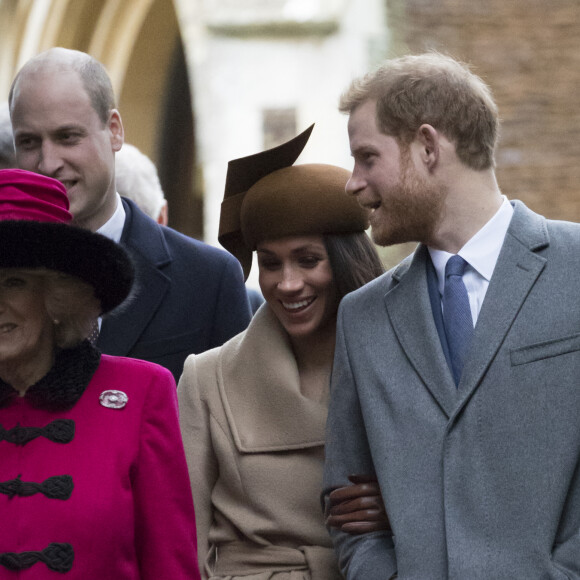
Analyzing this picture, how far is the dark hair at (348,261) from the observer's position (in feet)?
13.3

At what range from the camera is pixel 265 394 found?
407 centimetres

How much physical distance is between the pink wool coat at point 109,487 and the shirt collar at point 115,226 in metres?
1.08

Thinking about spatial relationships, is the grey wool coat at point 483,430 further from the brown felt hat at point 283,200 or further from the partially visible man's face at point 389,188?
the brown felt hat at point 283,200

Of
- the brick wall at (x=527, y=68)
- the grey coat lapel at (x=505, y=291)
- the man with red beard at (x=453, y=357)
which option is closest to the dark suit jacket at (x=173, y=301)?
the man with red beard at (x=453, y=357)

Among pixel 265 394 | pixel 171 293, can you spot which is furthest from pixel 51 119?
pixel 265 394

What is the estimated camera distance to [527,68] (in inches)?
339

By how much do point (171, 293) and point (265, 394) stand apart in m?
0.48

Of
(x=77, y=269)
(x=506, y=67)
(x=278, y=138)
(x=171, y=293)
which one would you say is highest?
(x=77, y=269)

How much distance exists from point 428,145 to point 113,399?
982 millimetres

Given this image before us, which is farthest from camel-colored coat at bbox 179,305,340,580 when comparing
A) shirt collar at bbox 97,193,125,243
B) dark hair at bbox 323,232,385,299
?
shirt collar at bbox 97,193,125,243

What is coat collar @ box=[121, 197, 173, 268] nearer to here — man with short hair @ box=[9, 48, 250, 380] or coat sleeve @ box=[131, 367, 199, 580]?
man with short hair @ box=[9, 48, 250, 380]

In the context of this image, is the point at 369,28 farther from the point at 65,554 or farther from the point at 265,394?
the point at 65,554

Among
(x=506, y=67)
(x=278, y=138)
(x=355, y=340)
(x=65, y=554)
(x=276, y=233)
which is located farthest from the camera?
(x=278, y=138)

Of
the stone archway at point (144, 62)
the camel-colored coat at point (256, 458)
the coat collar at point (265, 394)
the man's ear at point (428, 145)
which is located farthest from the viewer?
the stone archway at point (144, 62)
